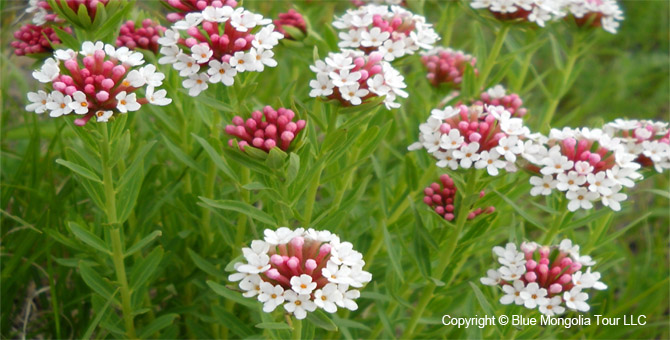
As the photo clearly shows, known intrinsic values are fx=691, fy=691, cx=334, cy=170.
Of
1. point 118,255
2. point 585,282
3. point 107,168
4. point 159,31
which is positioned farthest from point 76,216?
point 585,282

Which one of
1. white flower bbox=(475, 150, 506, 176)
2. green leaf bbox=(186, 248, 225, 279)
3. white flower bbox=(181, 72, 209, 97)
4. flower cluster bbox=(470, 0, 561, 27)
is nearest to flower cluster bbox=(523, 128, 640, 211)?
white flower bbox=(475, 150, 506, 176)

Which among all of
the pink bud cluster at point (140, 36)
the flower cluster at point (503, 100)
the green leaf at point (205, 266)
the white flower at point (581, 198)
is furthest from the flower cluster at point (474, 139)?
the pink bud cluster at point (140, 36)

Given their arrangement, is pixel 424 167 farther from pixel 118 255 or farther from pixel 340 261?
pixel 118 255

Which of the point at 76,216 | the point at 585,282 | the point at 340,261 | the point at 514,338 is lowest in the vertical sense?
the point at 76,216

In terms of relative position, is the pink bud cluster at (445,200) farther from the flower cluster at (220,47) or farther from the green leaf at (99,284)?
the green leaf at (99,284)

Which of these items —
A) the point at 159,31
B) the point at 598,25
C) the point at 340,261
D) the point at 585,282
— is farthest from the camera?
the point at 598,25

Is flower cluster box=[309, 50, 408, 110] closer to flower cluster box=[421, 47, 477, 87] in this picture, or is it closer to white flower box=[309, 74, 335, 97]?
white flower box=[309, 74, 335, 97]

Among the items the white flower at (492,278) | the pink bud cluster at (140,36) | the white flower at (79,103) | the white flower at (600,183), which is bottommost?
the white flower at (492,278)
